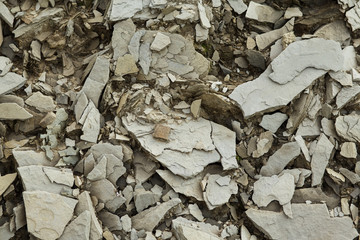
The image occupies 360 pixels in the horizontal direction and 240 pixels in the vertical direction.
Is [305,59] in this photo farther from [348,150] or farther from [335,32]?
[348,150]

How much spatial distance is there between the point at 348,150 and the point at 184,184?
158cm

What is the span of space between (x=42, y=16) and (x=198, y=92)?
1760 mm

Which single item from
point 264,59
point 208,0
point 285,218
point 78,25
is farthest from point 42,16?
point 285,218

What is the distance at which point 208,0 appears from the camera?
4.19 m

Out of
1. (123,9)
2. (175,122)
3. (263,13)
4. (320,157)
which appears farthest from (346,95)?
(123,9)

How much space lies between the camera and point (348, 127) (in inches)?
148

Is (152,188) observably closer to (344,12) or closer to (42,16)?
(42,16)

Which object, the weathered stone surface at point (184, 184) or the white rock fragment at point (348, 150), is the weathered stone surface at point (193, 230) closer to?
the weathered stone surface at point (184, 184)

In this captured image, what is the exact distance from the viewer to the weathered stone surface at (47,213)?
10.3ft

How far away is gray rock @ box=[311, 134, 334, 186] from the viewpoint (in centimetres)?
362

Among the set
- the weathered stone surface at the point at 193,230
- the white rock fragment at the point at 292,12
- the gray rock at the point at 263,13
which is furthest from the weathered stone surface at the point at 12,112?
the white rock fragment at the point at 292,12

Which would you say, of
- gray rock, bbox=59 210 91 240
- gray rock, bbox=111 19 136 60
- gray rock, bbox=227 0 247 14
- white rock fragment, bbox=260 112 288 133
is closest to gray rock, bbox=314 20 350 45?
gray rock, bbox=227 0 247 14

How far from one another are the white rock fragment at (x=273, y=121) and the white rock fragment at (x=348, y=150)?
600mm

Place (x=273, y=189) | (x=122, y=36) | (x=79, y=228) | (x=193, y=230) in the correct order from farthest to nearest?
(x=122, y=36), (x=273, y=189), (x=193, y=230), (x=79, y=228)
